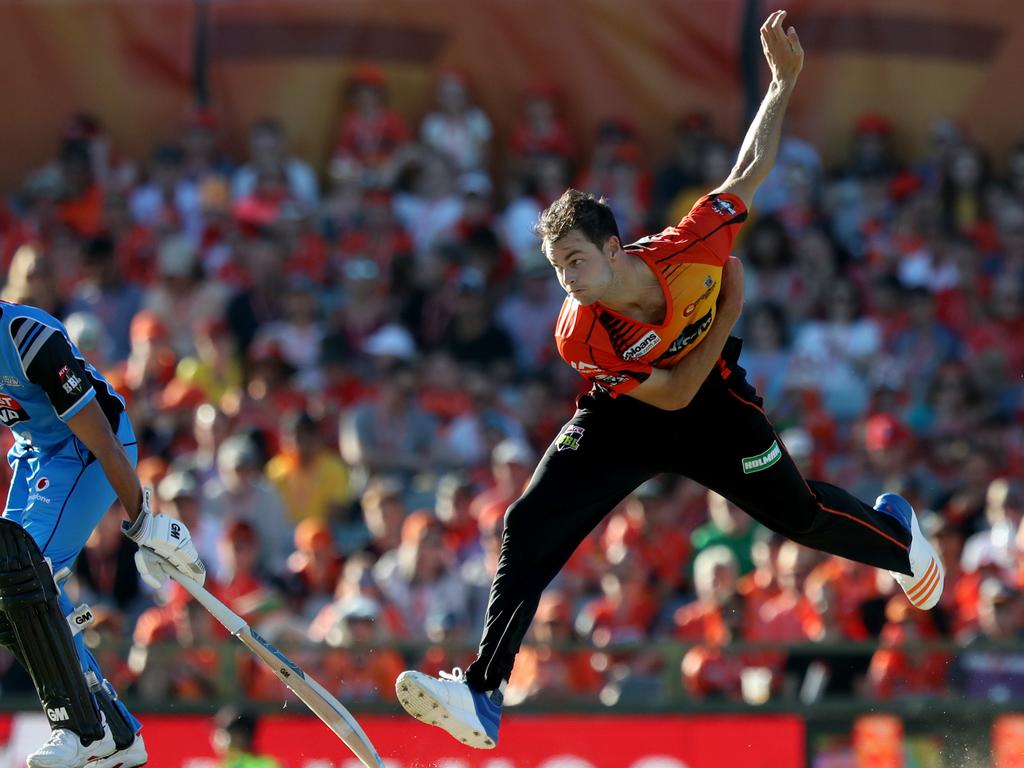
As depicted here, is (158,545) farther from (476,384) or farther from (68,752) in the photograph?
(476,384)

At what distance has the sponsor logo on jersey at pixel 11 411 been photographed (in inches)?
282

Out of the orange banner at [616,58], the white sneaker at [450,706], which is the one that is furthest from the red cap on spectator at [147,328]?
the white sneaker at [450,706]

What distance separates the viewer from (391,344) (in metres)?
13.2

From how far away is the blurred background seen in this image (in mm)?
10570

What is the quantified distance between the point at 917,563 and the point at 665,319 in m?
1.74

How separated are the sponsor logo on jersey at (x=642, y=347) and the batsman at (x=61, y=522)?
77.1 inches

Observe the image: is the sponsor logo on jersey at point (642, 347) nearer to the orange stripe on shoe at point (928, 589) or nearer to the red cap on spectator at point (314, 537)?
the orange stripe on shoe at point (928, 589)

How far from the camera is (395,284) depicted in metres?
14.0

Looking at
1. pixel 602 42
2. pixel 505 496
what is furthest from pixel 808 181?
pixel 505 496

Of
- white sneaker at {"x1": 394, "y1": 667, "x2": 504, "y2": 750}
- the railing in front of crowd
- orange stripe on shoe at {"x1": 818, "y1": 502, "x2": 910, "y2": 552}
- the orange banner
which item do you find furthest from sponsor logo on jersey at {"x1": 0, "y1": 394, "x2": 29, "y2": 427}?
the orange banner

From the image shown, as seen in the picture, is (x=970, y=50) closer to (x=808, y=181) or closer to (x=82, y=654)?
(x=808, y=181)

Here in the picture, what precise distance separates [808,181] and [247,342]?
15.2 feet

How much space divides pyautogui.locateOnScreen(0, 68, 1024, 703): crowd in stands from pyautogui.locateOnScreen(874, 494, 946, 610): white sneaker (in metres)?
2.29

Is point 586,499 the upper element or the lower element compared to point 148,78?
lower
